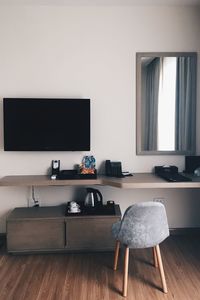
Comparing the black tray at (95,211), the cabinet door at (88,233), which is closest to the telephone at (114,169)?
the black tray at (95,211)

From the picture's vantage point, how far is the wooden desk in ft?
7.95

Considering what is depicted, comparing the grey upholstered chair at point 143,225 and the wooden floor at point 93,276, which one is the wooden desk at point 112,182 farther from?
the wooden floor at point 93,276

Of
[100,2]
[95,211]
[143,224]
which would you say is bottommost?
[95,211]

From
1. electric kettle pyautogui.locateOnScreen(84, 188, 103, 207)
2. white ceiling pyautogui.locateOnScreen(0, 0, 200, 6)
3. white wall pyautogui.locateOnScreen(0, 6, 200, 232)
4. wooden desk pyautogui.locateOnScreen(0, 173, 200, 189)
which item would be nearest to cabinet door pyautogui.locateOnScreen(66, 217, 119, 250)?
electric kettle pyautogui.locateOnScreen(84, 188, 103, 207)

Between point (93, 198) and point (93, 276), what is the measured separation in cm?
79

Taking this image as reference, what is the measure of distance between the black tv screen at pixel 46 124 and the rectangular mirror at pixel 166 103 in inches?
25.5

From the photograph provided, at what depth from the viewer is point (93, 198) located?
2.82 m

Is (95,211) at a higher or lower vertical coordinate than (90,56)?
lower

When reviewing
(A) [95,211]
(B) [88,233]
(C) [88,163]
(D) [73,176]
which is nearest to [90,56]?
(C) [88,163]

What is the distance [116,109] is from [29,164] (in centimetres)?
115

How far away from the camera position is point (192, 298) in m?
1.99

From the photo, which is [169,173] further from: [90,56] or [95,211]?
[90,56]

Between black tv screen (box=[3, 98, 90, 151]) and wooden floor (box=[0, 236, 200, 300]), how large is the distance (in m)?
1.13

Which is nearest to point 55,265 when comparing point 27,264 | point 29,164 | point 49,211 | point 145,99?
point 27,264
